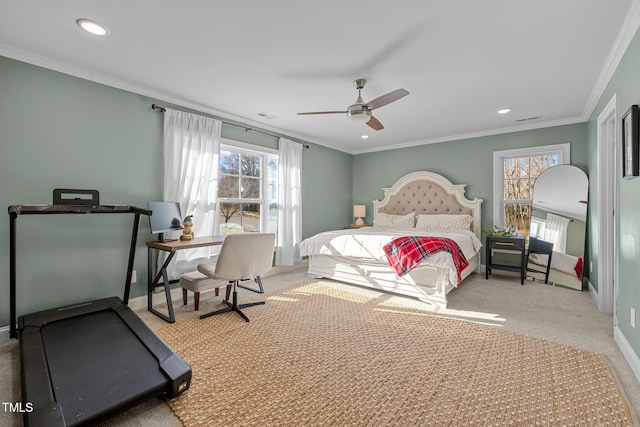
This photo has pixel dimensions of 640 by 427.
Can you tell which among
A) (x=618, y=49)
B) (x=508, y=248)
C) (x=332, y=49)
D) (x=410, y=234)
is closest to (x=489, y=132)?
(x=508, y=248)

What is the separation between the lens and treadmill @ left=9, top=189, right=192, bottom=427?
1475mm

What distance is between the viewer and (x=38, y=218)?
2664 millimetres

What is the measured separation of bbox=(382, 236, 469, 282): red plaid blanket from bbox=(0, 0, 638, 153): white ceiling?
1.75 m

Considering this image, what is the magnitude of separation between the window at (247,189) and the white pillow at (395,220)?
2187 mm

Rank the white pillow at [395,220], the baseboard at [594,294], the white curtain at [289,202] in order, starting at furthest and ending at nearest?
the white pillow at [395,220] < the white curtain at [289,202] < the baseboard at [594,294]

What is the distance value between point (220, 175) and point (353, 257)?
87.6 inches

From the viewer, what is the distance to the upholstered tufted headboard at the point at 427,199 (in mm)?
5168

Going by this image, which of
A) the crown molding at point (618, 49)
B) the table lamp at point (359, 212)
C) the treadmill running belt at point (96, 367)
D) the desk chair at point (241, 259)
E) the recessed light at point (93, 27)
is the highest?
the recessed light at point (93, 27)

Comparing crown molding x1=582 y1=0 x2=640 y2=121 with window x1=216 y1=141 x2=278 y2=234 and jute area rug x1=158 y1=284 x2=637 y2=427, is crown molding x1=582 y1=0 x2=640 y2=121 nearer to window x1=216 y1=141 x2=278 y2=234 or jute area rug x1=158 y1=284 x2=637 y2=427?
jute area rug x1=158 y1=284 x2=637 y2=427

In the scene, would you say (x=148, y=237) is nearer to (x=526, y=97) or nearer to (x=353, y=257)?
(x=353, y=257)

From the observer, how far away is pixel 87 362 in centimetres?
185

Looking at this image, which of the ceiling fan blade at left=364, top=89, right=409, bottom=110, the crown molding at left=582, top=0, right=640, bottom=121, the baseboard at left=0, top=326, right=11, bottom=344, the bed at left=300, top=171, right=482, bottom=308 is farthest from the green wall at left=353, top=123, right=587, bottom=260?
the baseboard at left=0, top=326, right=11, bottom=344

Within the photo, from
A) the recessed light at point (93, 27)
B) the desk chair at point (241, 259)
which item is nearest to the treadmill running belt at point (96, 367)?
the desk chair at point (241, 259)

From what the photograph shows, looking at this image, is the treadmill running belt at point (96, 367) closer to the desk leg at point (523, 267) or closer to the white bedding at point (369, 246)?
the white bedding at point (369, 246)
